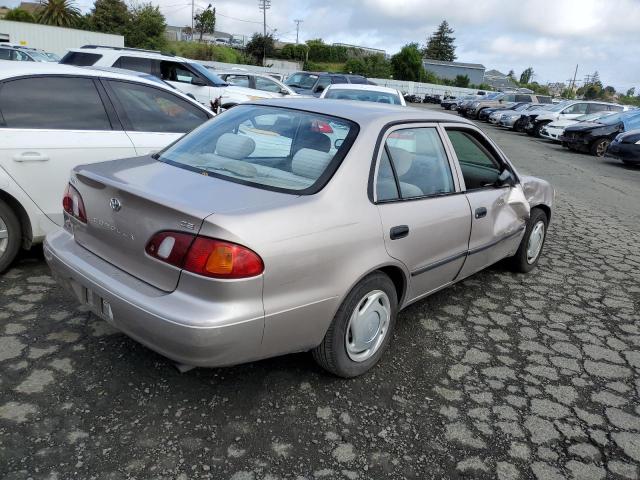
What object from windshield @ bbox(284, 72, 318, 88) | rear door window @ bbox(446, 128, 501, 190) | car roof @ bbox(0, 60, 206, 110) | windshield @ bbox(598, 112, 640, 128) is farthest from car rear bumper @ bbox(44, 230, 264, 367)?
windshield @ bbox(598, 112, 640, 128)

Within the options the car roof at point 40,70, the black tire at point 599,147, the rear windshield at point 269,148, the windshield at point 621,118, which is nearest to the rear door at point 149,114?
the car roof at point 40,70

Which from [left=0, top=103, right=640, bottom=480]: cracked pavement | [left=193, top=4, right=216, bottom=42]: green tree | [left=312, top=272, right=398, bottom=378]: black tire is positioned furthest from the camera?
[left=193, top=4, right=216, bottom=42]: green tree

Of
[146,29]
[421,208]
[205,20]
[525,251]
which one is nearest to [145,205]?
[421,208]

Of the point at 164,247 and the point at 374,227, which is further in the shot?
the point at 374,227

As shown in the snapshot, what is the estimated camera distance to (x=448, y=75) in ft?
331

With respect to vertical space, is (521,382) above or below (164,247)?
below

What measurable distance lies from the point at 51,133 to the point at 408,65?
3085 inches

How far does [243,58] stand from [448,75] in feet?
154

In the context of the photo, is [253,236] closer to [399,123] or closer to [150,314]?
[150,314]

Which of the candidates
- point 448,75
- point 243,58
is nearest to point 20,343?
point 243,58

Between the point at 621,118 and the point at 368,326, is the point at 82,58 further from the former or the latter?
the point at 621,118

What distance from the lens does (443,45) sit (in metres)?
111

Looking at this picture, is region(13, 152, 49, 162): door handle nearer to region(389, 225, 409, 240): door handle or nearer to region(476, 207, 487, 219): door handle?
region(389, 225, 409, 240): door handle

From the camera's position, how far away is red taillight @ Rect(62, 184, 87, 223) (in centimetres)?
300
